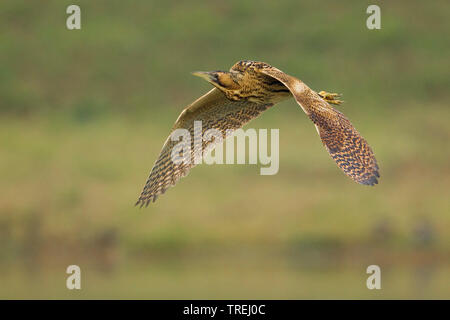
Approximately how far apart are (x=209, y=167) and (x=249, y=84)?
1072 centimetres

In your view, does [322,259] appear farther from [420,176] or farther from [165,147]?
[165,147]

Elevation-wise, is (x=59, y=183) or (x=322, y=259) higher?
(x=59, y=183)

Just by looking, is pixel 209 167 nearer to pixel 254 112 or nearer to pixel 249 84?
pixel 254 112

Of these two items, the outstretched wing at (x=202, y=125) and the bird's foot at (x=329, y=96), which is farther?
the outstretched wing at (x=202, y=125)

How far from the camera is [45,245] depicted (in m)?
20.3

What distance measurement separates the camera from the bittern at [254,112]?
9.45 m

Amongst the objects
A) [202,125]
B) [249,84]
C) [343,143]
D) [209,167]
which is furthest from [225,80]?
[209,167]

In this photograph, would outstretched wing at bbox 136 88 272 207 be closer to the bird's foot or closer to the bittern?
the bittern

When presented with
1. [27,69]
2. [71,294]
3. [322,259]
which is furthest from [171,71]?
[71,294]

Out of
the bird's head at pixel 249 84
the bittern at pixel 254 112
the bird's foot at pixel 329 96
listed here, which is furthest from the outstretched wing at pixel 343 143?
the bird's head at pixel 249 84

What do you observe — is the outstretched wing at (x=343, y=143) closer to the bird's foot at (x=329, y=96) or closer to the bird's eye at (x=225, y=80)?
the bird's foot at (x=329, y=96)

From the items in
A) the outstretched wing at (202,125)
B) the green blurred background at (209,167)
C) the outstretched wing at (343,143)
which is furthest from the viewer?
the green blurred background at (209,167)

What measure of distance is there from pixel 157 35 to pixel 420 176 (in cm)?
788

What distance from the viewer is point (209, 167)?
71.5 feet
